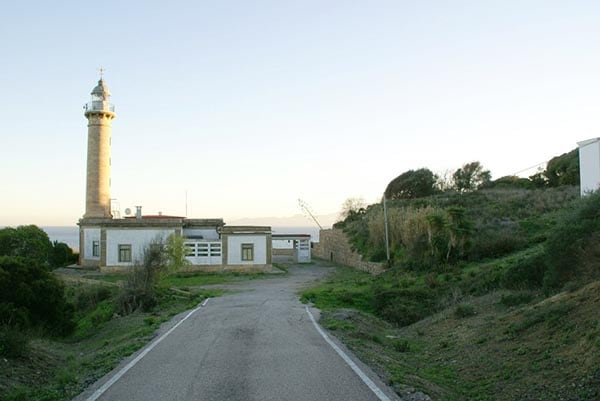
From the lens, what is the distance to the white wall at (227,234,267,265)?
146 ft

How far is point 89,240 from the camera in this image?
48062mm

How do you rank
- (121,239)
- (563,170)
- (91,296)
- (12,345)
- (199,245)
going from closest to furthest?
(12,345), (91,296), (121,239), (199,245), (563,170)

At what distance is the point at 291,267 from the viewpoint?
50.4 m

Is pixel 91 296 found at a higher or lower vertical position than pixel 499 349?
higher

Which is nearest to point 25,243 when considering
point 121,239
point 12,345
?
point 121,239

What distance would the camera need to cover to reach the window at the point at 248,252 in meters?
44.8

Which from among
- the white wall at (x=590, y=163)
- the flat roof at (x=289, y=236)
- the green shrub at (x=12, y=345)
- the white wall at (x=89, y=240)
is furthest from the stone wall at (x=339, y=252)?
the green shrub at (x=12, y=345)

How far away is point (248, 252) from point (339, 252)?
481 inches

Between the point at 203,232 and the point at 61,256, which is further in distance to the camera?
the point at 61,256

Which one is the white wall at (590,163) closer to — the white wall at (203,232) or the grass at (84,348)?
→ the grass at (84,348)

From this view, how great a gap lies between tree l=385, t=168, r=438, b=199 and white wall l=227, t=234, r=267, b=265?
25.1 m

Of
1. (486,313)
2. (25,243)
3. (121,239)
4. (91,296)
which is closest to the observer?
(486,313)

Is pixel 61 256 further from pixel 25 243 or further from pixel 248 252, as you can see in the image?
pixel 248 252

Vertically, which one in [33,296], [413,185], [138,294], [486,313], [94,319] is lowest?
[94,319]
